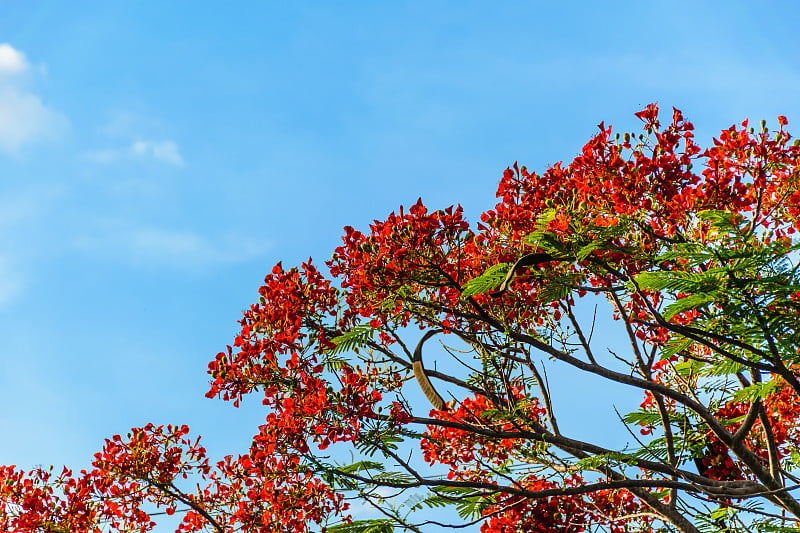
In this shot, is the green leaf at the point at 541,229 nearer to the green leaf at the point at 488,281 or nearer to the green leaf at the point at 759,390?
the green leaf at the point at 488,281

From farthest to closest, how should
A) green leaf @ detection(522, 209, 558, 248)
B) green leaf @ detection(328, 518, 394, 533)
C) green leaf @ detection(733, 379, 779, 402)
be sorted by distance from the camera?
green leaf @ detection(328, 518, 394, 533), green leaf @ detection(733, 379, 779, 402), green leaf @ detection(522, 209, 558, 248)

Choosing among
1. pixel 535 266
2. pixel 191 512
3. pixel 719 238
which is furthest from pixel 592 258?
pixel 191 512

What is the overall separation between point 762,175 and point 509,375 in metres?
2.64

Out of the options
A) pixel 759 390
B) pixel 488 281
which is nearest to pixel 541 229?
pixel 488 281

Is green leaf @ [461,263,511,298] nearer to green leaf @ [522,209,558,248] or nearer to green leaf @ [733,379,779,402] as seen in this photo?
green leaf @ [522,209,558,248]

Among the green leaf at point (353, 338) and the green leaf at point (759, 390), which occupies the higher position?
the green leaf at point (353, 338)

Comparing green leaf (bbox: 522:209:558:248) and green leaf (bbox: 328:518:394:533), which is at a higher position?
green leaf (bbox: 522:209:558:248)

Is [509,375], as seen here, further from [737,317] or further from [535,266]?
[737,317]

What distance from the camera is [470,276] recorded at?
5.83 metres

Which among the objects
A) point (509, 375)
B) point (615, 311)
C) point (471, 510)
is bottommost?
point (471, 510)

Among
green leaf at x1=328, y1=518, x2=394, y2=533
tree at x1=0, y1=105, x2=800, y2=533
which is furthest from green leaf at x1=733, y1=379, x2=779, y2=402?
green leaf at x1=328, y1=518, x2=394, y2=533

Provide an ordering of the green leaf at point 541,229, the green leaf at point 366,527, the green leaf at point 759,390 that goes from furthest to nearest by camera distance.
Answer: the green leaf at point 366,527
the green leaf at point 759,390
the green leaf at point 541,229

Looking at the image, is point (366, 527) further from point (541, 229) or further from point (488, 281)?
point (541, 229)

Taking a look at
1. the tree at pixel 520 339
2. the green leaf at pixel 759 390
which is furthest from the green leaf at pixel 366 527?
the green leaf at pixel 759 390
